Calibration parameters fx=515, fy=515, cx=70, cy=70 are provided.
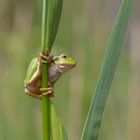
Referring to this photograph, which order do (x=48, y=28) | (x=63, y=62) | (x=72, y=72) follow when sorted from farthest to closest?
(x=72, y=72) → (x=63, y=62) → (x=48, y=28)

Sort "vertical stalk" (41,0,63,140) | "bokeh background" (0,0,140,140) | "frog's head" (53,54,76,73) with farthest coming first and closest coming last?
"bokeh background" (0,0,140,140)
"frog's head" (53,54,76,73)
"vertical stalk" (41,0,63,140)

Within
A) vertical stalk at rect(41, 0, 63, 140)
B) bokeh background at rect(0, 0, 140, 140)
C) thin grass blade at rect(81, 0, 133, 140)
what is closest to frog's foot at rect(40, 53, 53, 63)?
vertical stalk at rect(41, 0, 63, 140)

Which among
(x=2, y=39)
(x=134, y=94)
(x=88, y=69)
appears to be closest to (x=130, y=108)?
(x=134, y=94)

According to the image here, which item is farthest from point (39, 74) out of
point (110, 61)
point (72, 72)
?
point (72, 72)

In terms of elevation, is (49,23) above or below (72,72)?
above

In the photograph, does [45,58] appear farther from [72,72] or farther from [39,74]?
[72,72]

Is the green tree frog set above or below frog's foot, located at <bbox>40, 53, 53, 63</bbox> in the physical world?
below

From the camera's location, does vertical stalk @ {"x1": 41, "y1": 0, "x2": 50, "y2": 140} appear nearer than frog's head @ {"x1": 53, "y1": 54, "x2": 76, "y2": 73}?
Yes

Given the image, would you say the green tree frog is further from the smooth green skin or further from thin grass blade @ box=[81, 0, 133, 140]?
thin grass blade @ box=[81, 0, 133, 140]
